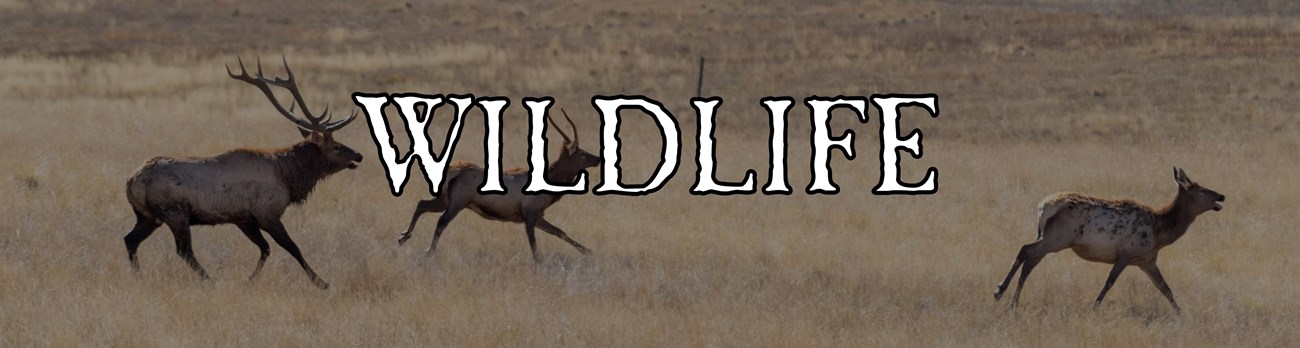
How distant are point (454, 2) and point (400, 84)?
21919mm

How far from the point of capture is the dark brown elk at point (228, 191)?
1012 centimetres

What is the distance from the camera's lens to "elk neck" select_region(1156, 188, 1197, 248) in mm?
11789

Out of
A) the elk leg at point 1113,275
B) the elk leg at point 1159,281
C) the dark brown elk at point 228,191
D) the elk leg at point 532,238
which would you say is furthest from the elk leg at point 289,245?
the elk leg at point 1159,281

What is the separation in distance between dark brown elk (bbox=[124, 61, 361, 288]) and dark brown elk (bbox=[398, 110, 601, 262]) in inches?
46.5

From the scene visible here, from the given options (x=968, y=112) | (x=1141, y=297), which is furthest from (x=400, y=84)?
(x=1141, y=297)

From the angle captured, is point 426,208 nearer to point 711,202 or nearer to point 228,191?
point 228,191

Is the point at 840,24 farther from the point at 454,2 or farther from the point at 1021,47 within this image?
the point at 454,2

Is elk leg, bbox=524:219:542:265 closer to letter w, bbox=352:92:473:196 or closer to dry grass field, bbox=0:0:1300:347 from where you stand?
dry grass field, bbox=0:0:1300:347

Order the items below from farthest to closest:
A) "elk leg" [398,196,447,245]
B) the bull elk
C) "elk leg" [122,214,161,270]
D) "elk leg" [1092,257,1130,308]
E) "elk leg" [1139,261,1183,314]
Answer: "elk leg" [398,196,447,245], "elk leg" [1139,261,1183,314], "elk leg" [1092,257,1130,308], the bull elk, "elk leg" [122,214,161,270]

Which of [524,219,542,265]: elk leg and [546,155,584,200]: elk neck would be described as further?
A: [546,155,584,200]: elk neck

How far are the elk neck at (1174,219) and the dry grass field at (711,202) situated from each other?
0.55 metres

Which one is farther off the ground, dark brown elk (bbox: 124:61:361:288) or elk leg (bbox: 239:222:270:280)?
dark brown elk (bbox: 124:61:361:288)

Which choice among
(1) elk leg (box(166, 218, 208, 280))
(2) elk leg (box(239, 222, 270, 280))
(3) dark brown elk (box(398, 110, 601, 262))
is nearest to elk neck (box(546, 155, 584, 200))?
(3) dark brown elk (box(398, 110, 601, 262))

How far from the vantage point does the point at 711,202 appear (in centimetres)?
1612
